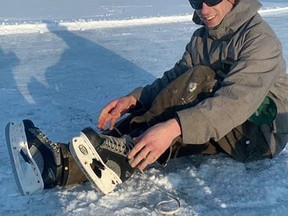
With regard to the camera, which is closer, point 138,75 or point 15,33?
point 138,75

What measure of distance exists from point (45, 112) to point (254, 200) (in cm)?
162

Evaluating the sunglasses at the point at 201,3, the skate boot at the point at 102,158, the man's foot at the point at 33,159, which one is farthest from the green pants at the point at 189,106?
the man's foot at the point at 33,159

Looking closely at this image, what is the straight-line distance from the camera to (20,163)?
2.04m

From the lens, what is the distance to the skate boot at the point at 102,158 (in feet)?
6.26

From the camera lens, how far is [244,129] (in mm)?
2271

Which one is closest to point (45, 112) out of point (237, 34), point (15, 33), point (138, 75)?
point (138, 75)

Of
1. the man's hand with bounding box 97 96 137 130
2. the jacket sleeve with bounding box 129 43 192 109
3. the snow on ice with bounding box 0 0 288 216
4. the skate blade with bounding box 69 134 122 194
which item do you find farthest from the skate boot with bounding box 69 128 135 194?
the jacket sleeve with bounding box 129 43 192 109

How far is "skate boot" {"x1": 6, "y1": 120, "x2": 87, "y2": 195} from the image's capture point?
1991 mm

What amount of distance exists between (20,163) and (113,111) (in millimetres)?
620

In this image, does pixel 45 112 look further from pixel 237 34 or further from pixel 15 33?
pixel 15 33

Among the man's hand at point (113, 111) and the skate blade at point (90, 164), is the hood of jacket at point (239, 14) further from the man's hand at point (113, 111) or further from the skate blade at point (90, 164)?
the skate blade at point (90, 164)

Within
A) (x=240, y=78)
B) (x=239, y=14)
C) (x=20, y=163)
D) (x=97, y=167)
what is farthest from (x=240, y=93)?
(x=20, y=163)

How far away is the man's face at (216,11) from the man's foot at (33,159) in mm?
946

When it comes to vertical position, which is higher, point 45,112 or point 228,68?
point 228,68
